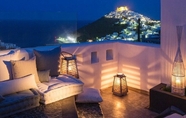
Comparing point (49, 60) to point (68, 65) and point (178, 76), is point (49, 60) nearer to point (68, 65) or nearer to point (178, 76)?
point (68, 65)

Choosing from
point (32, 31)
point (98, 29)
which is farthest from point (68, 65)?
point (98, 29)

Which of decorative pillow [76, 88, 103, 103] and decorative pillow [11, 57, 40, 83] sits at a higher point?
decorative pillow [11, 57, 40, 83]

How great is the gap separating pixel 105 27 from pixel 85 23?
0.89 meters

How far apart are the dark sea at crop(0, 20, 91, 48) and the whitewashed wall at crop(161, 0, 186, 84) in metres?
1.76

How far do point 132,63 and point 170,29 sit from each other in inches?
40.6

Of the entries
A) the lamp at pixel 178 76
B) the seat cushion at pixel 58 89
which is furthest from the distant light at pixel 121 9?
the seat cushion at pixel 58 89

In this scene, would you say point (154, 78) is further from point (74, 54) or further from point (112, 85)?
point (74, 54)

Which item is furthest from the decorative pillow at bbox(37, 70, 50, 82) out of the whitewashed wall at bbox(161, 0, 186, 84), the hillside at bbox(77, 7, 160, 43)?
the whitewashed wall at bbox(161, 0, 186, 84)

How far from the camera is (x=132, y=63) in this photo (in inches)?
173

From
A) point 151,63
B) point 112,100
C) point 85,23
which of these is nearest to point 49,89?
point 112,100

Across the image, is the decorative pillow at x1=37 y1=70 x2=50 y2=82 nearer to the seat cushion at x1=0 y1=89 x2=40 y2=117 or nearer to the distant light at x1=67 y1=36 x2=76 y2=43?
the seat cushion at x1=0 y1=89 x2=40 y2=117

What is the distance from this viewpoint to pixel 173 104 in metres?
3.31

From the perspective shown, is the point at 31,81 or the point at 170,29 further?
the point at 170,29

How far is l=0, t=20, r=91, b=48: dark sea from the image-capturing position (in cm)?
381
